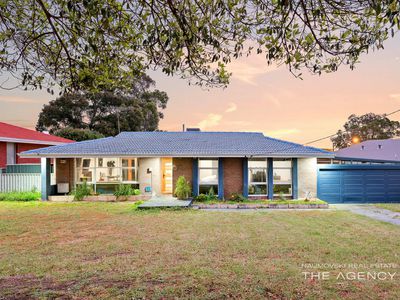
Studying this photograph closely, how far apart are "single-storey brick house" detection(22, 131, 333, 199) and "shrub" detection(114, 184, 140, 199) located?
54 cm

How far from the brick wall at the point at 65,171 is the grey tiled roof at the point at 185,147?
0.86 m

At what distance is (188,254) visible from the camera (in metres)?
7.43

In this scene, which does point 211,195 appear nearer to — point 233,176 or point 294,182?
point 233,176

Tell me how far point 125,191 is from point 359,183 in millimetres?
13444

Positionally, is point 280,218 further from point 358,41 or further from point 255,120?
point 255,120

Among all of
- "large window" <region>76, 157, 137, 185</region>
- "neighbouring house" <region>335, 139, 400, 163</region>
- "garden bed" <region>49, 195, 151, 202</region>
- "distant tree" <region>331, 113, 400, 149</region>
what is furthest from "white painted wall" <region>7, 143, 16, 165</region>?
"distant tree" <region>331, 113, 400, 149</region>

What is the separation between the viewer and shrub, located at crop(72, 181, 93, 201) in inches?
709

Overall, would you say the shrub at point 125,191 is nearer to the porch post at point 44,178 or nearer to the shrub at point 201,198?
the shrub at point 201,198

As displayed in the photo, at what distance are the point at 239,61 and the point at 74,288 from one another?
5.48 meters

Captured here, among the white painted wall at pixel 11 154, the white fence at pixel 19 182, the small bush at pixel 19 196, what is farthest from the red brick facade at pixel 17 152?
the small bush at pixel 19 196

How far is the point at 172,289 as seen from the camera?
208 inches

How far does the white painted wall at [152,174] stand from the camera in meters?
18.7

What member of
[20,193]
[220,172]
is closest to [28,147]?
[20,193]

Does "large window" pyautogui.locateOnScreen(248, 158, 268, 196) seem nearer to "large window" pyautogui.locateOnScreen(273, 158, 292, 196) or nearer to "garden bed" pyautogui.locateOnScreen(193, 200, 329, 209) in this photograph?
"large window" pyautogui.locateOnScreen(273, 158, 292, 196)
